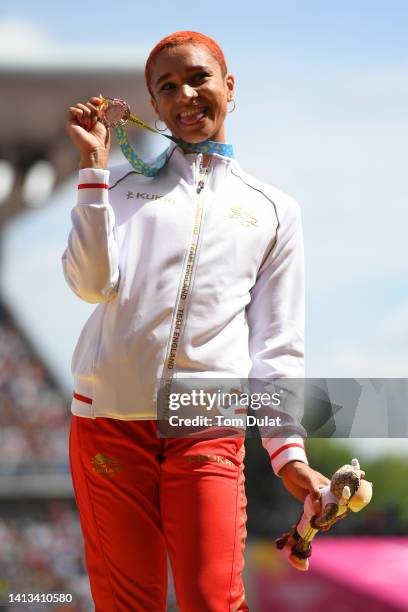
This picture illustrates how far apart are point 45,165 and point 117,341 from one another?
16377 mm

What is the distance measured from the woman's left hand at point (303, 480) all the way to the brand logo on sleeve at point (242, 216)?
53 cm

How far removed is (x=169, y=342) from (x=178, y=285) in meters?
0.12

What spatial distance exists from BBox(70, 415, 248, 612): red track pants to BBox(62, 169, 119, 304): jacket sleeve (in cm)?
30

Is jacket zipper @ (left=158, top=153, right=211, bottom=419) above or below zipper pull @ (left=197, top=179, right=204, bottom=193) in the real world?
below

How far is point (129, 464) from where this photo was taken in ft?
6.75

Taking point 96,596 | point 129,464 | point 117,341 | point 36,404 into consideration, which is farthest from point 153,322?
point 36,404

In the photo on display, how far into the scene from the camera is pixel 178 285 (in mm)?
2076

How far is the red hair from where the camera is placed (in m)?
2.20

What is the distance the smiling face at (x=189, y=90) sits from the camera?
7.16ft

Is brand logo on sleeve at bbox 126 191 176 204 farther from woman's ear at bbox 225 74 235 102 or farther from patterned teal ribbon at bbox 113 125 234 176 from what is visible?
woman's ear at bbox 225 74 235 102

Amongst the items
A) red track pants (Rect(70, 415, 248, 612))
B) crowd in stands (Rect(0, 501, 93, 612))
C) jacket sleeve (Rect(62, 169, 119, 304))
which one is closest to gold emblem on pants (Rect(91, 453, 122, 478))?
red track pants (Rect(70, 415, 248, 612))

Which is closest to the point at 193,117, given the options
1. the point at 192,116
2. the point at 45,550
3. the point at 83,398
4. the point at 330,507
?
the point at 192,116

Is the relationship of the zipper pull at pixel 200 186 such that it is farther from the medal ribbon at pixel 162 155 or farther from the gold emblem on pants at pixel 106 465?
the gold emblem on pants at pixel 106 465

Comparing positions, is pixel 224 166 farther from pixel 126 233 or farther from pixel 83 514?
pixel 83 514
